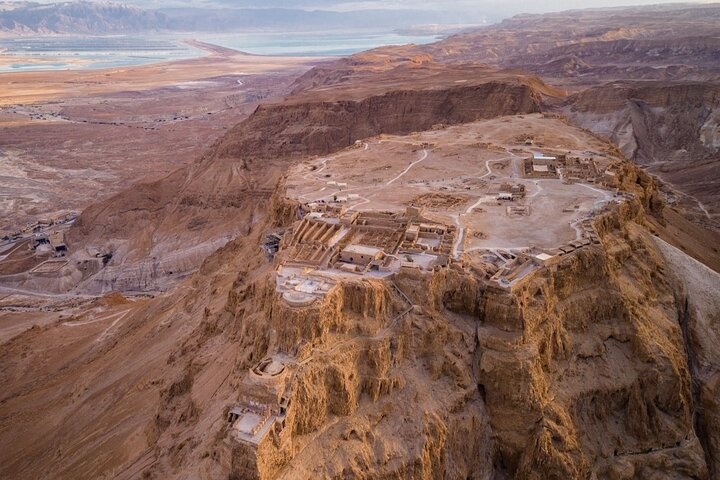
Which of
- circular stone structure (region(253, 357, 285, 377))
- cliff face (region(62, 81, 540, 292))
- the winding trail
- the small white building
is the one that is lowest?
cliff face (region(62, 81, 540, 292))

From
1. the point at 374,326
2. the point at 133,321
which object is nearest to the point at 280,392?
the point at 374,326

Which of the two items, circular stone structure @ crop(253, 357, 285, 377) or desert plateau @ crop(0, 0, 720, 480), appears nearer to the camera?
circular stone structure @ crop(253, 357, 285, 377)


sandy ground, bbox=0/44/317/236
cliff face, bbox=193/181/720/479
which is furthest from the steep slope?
sandy ground, bbox=0/44/317/236

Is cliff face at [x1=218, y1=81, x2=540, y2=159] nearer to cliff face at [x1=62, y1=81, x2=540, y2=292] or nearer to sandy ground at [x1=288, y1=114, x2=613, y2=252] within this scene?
cliff face at [x1=62, y1=81, x2=540, y2=292]

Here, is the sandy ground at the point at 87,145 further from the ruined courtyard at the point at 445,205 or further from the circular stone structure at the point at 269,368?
the circular stone structure at the point at 269,368

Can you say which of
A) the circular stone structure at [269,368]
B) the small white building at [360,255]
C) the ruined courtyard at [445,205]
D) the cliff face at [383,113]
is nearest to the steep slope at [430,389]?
the circular stone structure at [269,368]

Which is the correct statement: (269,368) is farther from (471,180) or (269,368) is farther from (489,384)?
(471,180)
